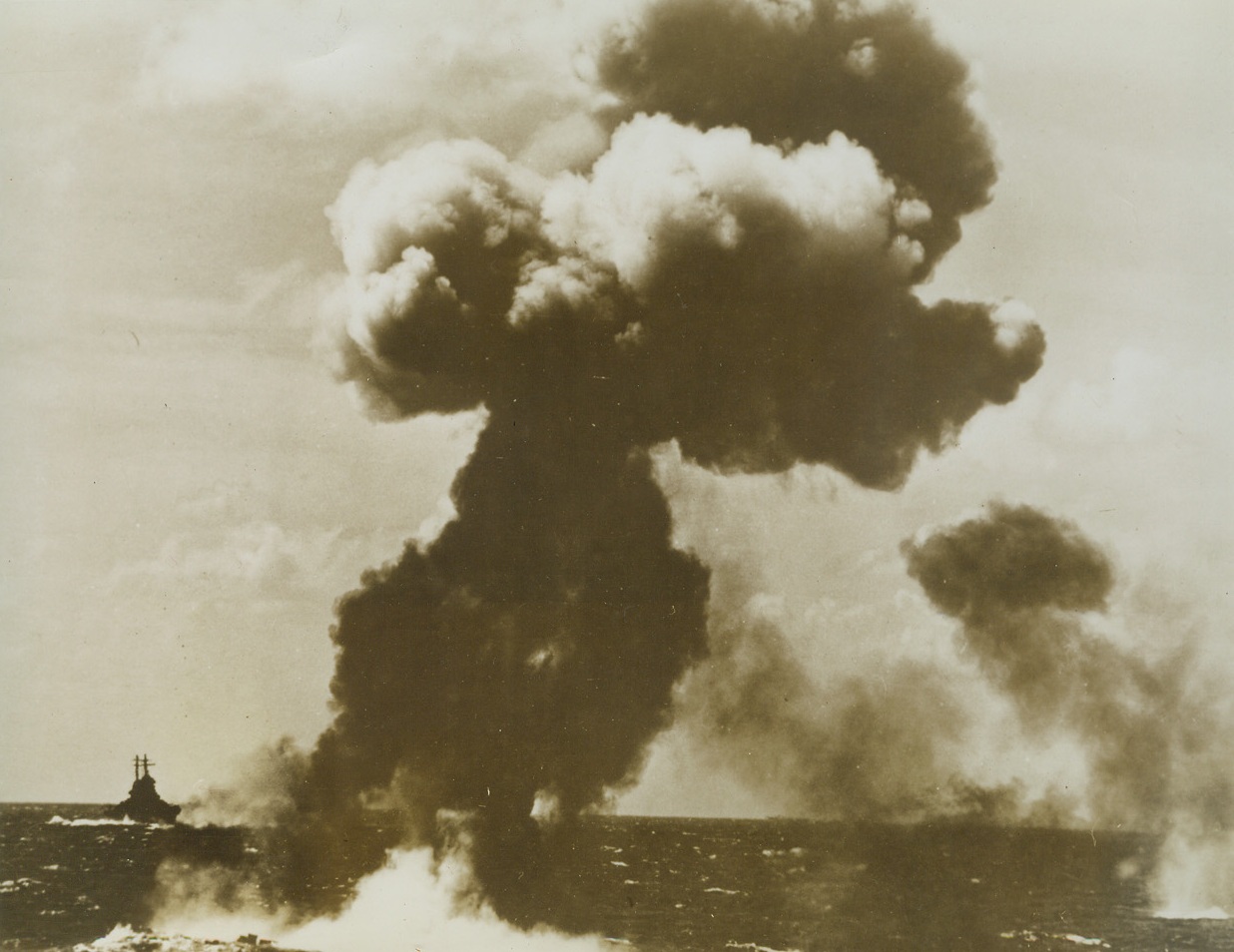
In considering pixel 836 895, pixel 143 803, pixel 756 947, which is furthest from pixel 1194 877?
pixel 143 803

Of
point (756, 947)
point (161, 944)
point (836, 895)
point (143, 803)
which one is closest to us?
point (756, 947)

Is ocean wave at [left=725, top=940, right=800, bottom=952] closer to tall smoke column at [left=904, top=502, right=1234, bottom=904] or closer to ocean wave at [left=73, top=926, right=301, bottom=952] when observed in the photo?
tall smoke column at [left=904, top=502, right=1234, bottom=904]

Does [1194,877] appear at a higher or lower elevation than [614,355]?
lower

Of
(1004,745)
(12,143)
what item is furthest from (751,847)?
(12,143)

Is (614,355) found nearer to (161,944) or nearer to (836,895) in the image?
(836,895)

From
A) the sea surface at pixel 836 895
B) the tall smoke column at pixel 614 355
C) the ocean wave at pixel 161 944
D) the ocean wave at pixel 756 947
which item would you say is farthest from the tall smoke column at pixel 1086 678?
the ocean wave at pixel 161 944

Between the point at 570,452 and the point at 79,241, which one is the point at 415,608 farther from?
the point at 79,241

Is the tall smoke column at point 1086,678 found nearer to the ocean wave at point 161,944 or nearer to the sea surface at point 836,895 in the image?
the sea surface at point 836,895
